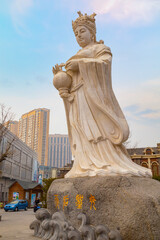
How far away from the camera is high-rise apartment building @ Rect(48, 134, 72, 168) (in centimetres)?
6525

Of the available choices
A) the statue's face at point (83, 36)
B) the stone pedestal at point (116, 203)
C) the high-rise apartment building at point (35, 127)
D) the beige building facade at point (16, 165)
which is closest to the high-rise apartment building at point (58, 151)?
the high-rise apartment building at point (35, 127)

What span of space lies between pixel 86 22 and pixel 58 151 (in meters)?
62.6

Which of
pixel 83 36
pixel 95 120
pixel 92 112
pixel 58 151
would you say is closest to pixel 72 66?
pixel 83 36

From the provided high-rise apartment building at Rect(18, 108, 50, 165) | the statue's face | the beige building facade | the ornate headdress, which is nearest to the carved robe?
the statue's face

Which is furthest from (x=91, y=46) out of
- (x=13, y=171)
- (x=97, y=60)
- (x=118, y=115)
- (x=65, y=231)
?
(x=13, y=171)

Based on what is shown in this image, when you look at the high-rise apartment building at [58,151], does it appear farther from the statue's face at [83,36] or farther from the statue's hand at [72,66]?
the statue's hand at [72,66]

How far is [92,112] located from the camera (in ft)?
14.6

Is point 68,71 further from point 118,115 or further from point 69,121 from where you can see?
point 118,115

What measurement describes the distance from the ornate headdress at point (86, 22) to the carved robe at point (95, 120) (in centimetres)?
55

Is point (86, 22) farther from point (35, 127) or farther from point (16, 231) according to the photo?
point (35, 127)

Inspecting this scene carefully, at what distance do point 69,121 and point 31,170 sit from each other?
34.3 metres

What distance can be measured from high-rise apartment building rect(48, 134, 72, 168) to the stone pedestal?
61.6m

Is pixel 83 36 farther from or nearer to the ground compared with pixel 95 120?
farther from the ground

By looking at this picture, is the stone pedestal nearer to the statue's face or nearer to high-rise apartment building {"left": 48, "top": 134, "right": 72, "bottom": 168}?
the statue's face
